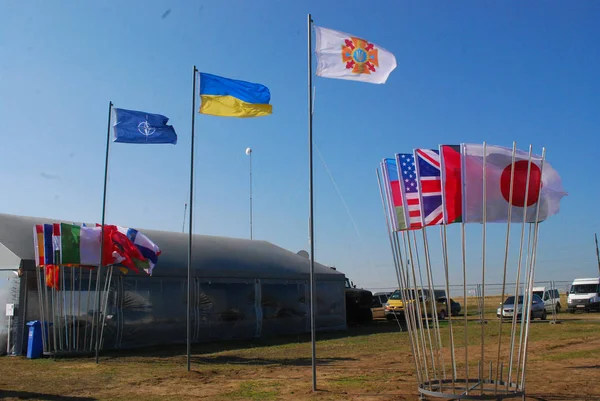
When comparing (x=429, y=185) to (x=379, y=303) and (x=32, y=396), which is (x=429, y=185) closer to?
(x=32, y=396)

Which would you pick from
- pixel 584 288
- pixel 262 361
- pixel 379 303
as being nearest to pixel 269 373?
pixel 262 361

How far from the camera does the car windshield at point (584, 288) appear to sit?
37656mm

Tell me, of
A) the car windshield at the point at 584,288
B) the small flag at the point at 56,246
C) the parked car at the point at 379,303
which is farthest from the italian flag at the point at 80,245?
the car windshield at the point at 584,288

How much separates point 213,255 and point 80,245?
7.68 meters

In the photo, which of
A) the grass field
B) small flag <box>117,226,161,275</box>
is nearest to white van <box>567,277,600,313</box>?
the grass field

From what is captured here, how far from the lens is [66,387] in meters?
11.4

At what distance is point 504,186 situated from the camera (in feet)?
26.8

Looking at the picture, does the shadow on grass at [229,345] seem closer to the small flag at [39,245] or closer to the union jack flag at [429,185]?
the small flag at [39,245]

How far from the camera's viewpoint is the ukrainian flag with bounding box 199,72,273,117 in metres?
13.6

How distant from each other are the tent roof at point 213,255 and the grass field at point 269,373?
286 cm

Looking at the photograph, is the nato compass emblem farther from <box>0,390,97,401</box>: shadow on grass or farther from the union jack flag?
the union jack flag

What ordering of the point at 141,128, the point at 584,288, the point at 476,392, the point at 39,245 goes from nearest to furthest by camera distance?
the point at 476,392 < the point at 141,128 < the point at 39,245 < the point at 584,288

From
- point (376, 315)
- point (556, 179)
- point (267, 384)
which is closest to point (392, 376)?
point (267, 384)

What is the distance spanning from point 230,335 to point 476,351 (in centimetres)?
929
